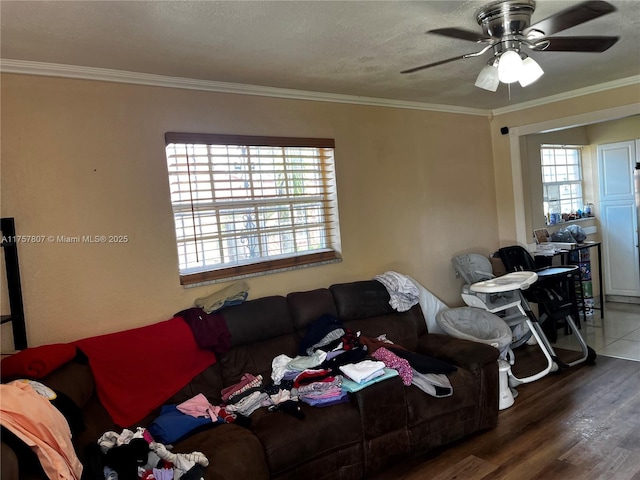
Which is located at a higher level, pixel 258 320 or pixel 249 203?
pixel 249 203

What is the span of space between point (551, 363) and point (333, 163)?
2397 mm

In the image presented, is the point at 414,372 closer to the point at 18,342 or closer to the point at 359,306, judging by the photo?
the point at 359,306

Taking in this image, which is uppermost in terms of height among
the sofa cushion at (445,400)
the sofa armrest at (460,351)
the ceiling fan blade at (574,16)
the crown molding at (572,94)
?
the crown molding at (572,94)

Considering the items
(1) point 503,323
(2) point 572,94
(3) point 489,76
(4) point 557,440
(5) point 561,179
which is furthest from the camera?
(5) point 561,179

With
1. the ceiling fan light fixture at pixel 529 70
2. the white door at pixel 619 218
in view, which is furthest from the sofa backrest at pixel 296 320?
the white door at pixel 619 218

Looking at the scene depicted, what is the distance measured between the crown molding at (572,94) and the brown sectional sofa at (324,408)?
262cm

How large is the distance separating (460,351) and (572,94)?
287 centimetres

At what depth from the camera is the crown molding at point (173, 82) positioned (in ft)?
8.56

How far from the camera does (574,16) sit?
1.98 m

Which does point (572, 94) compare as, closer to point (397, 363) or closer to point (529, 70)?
point (529, 70)

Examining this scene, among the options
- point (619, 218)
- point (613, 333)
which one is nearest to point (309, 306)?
point (613, 333)

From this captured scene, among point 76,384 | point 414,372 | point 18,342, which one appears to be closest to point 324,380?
point 414,372

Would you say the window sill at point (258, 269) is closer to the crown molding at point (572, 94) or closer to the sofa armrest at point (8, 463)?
the sofa armrest at point (8, 463)

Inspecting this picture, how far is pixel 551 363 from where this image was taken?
12.4ft
